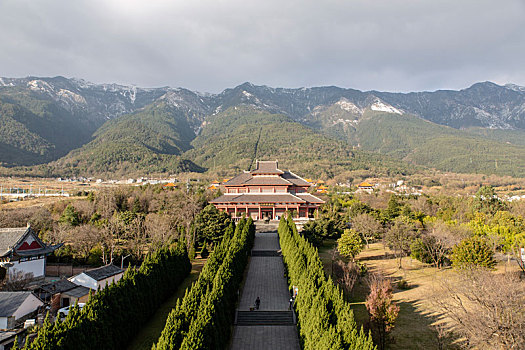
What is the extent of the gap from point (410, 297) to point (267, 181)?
25.5 m

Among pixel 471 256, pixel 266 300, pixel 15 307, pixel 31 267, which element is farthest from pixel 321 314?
pixel 31 267

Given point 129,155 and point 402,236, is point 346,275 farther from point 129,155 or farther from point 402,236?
point 129,155

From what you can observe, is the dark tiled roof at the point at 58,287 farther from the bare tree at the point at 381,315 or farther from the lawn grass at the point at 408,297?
the bare tree at the point at 381,315

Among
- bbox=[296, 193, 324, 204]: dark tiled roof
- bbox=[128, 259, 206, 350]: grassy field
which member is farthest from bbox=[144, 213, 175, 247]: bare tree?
bbox=[296, 193, 324, 204]: dark tiled roof

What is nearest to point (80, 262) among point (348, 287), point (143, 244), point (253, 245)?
point (143, 244)

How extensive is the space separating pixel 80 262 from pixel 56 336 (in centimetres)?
1960

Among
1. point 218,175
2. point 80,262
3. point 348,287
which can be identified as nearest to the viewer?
point 348,287

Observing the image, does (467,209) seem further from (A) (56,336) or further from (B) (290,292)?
(A) (56,336)

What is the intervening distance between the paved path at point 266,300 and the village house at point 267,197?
33.1ft

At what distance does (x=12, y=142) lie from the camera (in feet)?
410

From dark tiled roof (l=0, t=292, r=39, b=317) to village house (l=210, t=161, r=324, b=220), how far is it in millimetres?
24559

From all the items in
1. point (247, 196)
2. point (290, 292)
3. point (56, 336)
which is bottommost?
point (290, 292)

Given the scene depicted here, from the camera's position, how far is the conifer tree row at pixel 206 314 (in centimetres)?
1083

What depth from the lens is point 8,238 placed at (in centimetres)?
2431
